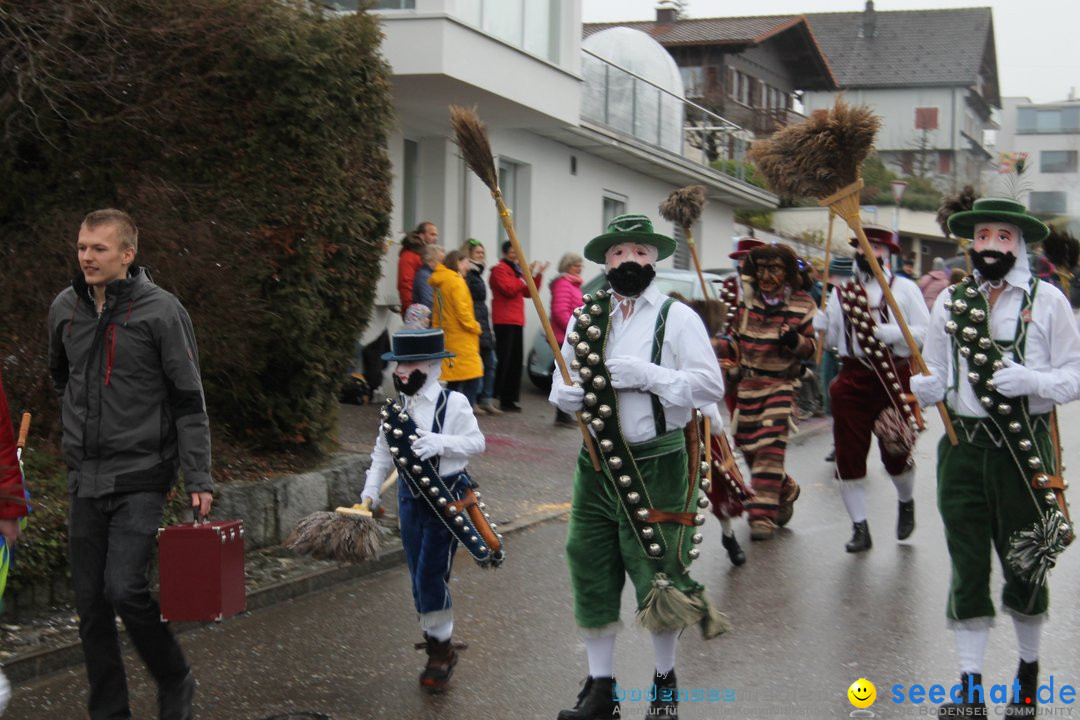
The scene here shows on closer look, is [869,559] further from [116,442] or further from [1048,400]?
[116,442]

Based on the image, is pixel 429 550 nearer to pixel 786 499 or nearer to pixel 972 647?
pixel 972 647

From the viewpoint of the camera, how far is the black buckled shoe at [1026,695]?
18.5 ft

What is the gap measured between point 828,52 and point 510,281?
2170 inches

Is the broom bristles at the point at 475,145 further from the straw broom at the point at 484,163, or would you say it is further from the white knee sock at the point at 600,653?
the white knee sock at the point at 600,653

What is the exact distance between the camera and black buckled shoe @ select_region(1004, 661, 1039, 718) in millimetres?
5648

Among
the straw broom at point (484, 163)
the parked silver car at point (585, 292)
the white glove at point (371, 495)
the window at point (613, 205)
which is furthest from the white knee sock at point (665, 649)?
the window at point (613, 205)

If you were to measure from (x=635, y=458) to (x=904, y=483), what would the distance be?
452cm

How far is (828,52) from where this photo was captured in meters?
66.5

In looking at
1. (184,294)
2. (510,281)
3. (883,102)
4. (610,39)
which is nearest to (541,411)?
(510,281)

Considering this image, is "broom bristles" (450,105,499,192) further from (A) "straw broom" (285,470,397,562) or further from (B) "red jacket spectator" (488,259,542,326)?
(B) "red jacket spectator" (488,259,542,326)

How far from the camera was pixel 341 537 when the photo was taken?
6.16 m

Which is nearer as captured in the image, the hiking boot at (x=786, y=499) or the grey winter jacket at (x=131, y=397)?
the grey winter jacket at (x=131, y=397)

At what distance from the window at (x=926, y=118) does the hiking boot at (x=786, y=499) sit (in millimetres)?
54938

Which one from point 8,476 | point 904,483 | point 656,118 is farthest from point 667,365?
point 656,118
